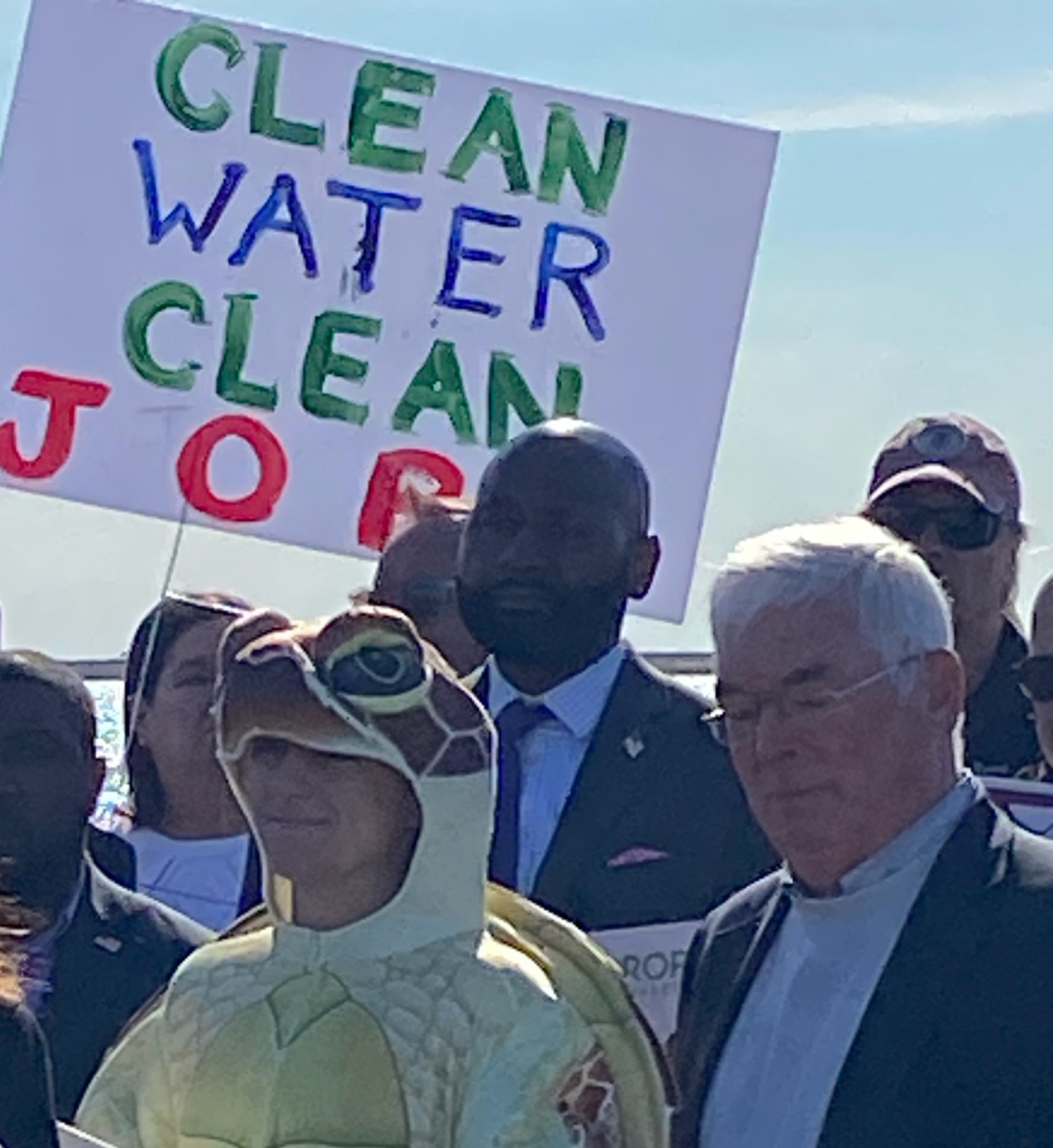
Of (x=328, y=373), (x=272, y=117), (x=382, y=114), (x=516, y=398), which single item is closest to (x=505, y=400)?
(x=516, y=398)

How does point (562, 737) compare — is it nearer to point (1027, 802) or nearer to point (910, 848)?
point (1027, 802)

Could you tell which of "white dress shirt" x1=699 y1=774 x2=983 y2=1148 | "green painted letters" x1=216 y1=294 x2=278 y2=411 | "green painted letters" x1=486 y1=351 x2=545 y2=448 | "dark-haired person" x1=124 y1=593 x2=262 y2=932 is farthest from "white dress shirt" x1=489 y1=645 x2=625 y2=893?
"green painted letters" x1=216 y1=294 x2=278 y2=411

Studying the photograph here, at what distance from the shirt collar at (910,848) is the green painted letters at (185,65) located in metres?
3.18

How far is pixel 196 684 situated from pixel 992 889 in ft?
5.96

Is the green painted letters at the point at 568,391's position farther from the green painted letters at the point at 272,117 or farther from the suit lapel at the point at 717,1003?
the suit lapel at the point at 717,1003

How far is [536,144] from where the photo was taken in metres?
5.99

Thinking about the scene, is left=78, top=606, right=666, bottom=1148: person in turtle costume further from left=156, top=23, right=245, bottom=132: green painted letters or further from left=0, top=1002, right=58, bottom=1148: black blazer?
left=156, top=23, right=245, bottom=132: green painted letters

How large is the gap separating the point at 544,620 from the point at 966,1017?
1.15 metres

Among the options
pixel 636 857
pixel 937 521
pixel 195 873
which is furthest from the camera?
pixel 195 873

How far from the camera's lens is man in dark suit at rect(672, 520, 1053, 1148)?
3.07m

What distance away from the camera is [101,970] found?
3.89 m

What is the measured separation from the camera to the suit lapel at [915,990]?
3.08m

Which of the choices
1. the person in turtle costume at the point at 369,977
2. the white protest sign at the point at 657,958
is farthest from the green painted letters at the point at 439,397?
the person in turtle costume at the point at 369,977

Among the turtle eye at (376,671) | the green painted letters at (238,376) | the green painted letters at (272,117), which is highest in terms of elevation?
the green painted letters at (272,117)
